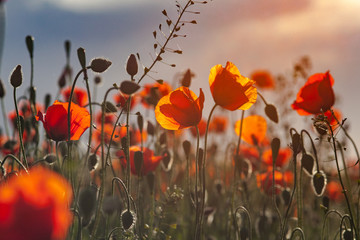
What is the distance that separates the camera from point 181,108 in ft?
5.90

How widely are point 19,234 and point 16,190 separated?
0.07 m

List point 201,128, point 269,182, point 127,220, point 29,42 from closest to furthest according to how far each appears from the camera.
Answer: point 127,220 → point 29,42 → point 269,182 → point 201,128

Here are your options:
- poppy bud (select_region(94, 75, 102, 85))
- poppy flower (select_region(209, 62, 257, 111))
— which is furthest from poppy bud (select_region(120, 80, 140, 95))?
poppy bud (select_region(94, 75, 102, 85))

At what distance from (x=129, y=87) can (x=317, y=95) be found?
1072 mm

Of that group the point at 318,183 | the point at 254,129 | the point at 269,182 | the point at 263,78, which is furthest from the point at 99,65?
the point at 263,78

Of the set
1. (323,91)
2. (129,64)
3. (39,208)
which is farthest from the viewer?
(323,91)

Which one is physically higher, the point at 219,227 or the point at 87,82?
the point at 87,82

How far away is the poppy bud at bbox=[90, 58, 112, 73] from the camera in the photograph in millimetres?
1554

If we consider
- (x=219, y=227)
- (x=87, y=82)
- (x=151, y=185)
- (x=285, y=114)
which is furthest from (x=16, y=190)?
Answer: (x=285, y=114)

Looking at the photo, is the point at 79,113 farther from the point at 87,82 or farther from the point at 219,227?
the point at 219,227

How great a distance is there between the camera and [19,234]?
2.08 ft

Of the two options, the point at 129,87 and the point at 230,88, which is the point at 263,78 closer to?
the point at 230,88

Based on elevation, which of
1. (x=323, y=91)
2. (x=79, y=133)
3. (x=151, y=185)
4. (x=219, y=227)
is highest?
(x=323, y=91)

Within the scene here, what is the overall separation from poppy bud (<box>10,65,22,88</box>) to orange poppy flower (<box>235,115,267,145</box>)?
4.68 feet
